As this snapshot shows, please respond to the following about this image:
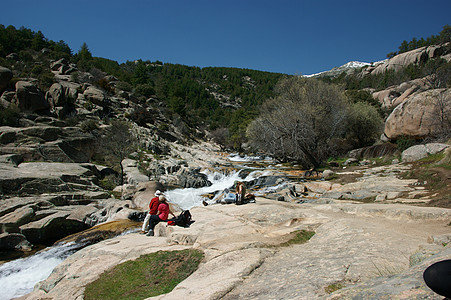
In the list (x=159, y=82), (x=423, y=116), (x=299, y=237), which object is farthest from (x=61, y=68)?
(x=423, y=116)

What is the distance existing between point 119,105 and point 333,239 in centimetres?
4021

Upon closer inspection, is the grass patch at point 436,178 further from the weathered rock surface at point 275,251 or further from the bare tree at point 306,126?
the bare tree at point 306,126

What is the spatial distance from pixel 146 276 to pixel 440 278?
5.66m

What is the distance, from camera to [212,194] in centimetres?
1884

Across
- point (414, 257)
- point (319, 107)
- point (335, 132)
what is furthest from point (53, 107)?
point (414, 257)

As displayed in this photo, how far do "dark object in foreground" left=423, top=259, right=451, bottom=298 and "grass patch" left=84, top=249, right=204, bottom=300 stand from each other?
15.2 ft

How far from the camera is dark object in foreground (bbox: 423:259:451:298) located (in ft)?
4.81

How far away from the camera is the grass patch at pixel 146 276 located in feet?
16.7

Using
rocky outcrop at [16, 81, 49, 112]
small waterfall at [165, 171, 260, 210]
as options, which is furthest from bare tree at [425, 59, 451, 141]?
rocky outcrop at [16, 81, 49, 112]

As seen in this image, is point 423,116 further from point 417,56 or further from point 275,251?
point 417,56

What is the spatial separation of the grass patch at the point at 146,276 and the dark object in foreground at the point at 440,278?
4638 millimetres

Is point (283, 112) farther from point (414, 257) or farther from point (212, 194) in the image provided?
point (414, 257)

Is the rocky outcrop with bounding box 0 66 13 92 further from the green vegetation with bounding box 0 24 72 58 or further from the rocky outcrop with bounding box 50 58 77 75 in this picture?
the green vegetation with bounding box 0 24 72 58

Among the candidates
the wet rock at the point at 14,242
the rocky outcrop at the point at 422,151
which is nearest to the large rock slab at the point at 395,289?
the wet rock at the point at 14,242
